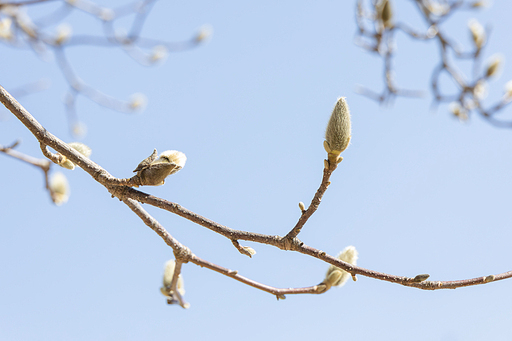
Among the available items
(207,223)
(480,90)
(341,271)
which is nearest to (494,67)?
(480,90)

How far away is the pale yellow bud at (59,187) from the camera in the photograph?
5.55 feet

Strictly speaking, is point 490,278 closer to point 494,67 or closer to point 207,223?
point 207,223

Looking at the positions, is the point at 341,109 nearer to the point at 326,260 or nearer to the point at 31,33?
the point at 326,260

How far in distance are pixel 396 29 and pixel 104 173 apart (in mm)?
1741

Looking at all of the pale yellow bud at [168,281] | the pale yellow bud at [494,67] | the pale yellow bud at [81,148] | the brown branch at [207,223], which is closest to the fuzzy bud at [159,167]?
the brown branch at [207,223]

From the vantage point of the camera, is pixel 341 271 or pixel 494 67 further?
pixel 494 67

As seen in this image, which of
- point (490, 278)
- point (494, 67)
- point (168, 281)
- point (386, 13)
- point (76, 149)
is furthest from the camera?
point (494, 67)

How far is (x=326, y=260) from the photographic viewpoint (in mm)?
1062

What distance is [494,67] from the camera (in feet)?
8.29

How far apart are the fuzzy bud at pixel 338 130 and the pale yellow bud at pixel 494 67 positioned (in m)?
1.90

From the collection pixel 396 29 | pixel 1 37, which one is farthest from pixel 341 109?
pixel 1 37

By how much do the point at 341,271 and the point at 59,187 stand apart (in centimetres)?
117

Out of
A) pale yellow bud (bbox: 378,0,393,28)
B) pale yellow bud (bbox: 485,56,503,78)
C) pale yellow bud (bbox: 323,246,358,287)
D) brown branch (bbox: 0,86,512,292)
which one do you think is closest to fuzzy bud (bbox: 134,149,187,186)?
brown branch (bbox: 0,86,512,292)

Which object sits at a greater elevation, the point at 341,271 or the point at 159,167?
the point at 159,167
